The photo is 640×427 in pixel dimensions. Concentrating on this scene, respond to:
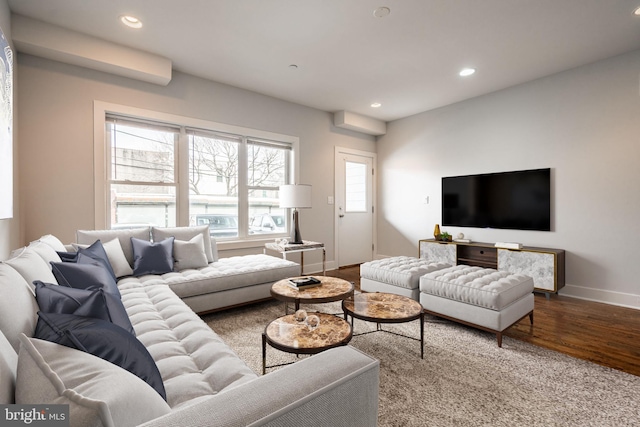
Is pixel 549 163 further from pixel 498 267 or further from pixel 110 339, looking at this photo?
pixel 110 339

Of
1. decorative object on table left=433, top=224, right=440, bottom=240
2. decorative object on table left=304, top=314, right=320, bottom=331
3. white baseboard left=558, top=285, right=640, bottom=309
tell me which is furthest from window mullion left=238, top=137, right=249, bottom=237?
white baseboard left=558, top=285, right=640, bottom=309

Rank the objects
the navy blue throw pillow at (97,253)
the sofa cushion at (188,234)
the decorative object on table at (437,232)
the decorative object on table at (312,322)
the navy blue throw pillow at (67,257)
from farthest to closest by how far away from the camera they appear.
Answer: the decorative object on table at (437,232) → the sofa cushion at (188,234) → the navy blue throw pillow at (97,253) → the navy blue throw pillow at (67,257) → the decorative object on table at (312,322)

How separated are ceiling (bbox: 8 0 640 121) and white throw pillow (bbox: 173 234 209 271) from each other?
202cm

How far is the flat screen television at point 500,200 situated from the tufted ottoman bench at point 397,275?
159 cm

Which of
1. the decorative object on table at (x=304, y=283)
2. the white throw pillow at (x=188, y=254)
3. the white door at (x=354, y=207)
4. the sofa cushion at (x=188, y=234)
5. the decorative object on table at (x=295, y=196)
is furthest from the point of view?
the white door at (x=354, y=207)

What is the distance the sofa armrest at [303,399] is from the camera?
55 cm

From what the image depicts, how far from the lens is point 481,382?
5.85ft

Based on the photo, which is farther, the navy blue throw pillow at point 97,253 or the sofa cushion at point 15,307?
the navy blue throw pillow at point 97,253

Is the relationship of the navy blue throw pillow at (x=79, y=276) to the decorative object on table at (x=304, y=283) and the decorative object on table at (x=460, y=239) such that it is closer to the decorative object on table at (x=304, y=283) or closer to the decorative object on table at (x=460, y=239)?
the decorative object on table at (x=304, y=283)

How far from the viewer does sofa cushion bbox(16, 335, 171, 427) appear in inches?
19.1

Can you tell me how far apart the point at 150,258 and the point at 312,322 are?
1.82m

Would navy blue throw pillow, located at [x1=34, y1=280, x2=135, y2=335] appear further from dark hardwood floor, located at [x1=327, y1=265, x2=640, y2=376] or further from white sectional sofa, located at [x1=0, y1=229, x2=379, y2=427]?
dark hardwood floor, located at [x1=327, y1=265, x2=640, y2=376]

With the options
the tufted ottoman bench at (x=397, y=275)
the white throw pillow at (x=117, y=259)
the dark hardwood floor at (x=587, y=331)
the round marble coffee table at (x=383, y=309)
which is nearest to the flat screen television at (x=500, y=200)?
the dark hardwood floor at (x=587, y=331)

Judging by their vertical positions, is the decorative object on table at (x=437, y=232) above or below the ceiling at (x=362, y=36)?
below
